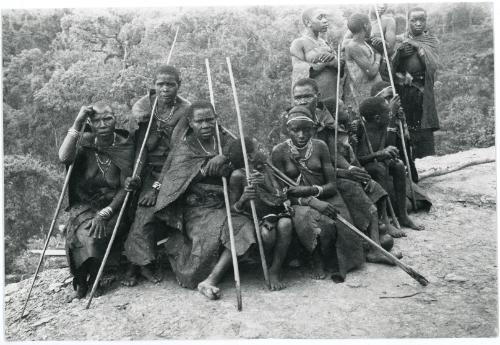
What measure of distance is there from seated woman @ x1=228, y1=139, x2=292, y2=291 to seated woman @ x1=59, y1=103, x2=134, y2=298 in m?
1.13

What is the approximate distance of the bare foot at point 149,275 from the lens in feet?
15.6

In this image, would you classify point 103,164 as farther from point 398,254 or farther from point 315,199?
point 398,254

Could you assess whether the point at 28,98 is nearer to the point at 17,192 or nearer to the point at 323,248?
the point at 17,192

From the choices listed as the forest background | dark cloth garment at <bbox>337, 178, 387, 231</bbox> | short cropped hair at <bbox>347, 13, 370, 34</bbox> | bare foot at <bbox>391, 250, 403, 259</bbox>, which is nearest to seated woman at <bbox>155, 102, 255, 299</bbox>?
dark cloth garment at <bbox>337, 178, 387, 231</bbox>

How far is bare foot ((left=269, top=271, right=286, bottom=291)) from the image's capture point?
4.39 meters

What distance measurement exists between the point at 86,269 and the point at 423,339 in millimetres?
2979

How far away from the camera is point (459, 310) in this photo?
4.04 meters

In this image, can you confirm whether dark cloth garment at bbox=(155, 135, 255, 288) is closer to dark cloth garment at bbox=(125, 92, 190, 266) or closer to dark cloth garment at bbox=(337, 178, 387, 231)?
dark cloth garment at bbox=(125, 92, 190, 266)

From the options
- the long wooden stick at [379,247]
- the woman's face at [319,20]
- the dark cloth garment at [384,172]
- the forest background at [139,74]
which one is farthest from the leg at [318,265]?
the forest background at [139,74]

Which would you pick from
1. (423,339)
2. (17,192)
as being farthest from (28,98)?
(423,339)

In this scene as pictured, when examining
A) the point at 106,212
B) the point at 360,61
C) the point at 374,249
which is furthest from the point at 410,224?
the point at 106,212

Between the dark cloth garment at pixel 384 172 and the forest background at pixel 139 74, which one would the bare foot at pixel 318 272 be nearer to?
the dark cloth garment at pixel 384 172

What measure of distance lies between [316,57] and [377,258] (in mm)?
2790

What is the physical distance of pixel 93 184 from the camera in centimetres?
500
